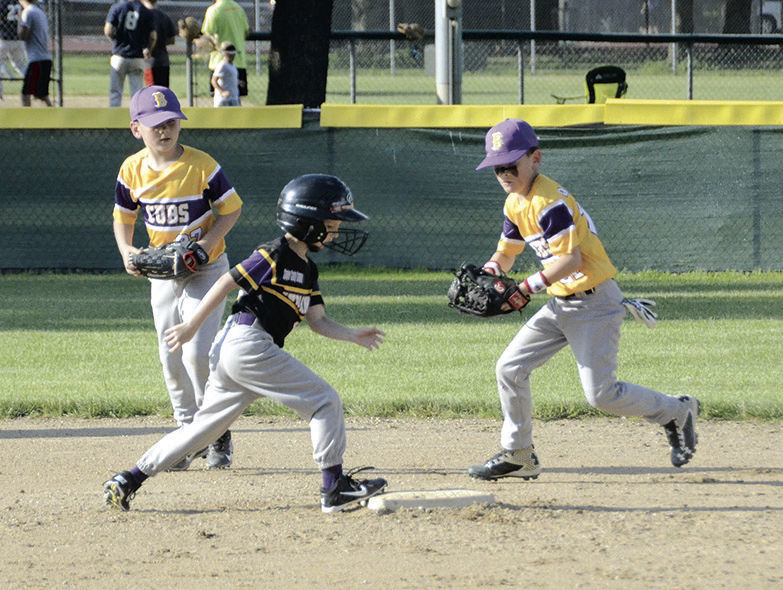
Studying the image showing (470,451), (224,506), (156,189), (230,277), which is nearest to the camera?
(230,277)

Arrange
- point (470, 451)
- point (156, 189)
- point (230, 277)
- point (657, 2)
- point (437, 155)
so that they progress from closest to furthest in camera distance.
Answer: point (230, 277), point (156, 189), point (470, 451), point (437, 155), point (657, 2)

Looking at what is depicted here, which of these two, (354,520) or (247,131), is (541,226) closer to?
(354,520)

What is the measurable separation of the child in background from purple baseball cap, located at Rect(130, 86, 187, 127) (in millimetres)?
→ 10534

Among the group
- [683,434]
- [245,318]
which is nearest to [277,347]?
[245,318]

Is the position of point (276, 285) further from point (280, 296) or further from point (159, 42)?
point (159, 42)

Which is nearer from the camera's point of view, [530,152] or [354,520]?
[354,520]

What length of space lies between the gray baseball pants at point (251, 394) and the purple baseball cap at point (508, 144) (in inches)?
49.9

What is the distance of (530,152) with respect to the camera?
17.8 ft

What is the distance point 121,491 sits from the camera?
5.08m

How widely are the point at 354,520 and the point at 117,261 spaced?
8.37 meters

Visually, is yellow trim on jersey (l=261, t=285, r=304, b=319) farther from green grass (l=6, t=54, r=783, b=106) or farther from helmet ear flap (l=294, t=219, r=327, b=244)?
green grass (l=6, t=54, r=783, b=106)

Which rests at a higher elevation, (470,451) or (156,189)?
(156,189)

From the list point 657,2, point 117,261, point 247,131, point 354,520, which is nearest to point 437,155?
point 247,131

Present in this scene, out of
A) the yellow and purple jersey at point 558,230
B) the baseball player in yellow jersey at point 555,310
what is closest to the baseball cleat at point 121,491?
the baseball player in yellow jersey at point 555,310
